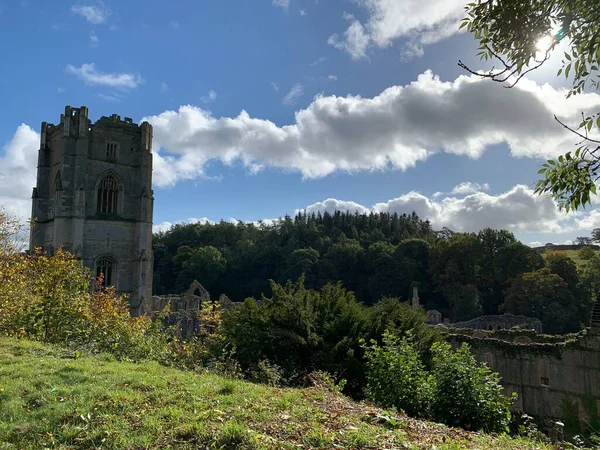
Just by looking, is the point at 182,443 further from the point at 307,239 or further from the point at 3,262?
the point at 307,239

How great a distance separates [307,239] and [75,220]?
47439 mm

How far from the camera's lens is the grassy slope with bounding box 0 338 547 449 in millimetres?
4316

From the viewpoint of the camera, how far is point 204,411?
5.02 metres

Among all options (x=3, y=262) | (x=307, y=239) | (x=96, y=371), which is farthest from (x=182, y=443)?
(x=307, y=239)

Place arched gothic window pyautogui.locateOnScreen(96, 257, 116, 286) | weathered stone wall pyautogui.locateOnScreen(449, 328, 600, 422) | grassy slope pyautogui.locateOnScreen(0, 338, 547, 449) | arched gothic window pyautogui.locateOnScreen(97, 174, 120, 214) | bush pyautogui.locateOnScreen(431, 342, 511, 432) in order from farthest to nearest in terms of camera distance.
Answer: arched gothic window pyautogui.locateOnScreen(97, 174, 120, 214), arched gothic window pyautogui.locateOnScreen(96, 257, 116, 286), weathered stone wall pyautogui.locateOnScreen(449, 328, 600, 422), bush pyautogui.locateOnScreen(431, 342, 511, 432), grassy slope pyautogui.locateOnScreen(0, 338, 547, 449)

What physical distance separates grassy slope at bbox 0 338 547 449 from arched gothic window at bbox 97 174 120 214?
2646 cm

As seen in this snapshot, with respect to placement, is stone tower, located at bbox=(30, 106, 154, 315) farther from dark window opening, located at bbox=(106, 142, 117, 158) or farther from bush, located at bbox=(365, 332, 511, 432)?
bush, located at bbox=(365, 332, 511, 432)

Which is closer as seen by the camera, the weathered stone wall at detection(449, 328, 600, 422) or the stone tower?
the weathered stone wall at detection(449, 328, 600, 422)

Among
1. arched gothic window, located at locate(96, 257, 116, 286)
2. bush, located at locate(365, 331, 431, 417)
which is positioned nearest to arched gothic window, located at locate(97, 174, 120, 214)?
arched gothic window, located at locate(96, 257, 116, 286)

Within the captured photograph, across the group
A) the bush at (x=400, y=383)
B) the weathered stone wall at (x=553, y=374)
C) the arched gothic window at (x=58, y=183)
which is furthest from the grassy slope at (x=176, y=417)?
the arched gothic window at (x=58, y=183)

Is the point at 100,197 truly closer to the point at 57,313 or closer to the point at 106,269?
the point at 106,269

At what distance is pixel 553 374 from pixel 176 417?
576 inches

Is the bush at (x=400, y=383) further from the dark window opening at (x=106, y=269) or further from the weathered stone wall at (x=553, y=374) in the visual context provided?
the dark window opening at (x=106, y=269)

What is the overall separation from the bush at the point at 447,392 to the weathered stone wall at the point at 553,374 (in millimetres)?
9325
